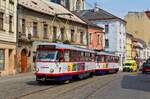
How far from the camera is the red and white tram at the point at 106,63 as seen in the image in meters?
49.6

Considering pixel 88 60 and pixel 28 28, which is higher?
pixel 28 28

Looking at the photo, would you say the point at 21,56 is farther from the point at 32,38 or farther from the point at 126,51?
the point at 126,51

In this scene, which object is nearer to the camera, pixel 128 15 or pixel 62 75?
pixel 62 75

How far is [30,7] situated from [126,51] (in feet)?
179

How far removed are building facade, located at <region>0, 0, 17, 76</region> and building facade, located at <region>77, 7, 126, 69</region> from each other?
43.4 metres

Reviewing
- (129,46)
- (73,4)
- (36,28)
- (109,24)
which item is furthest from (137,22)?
(36,28)

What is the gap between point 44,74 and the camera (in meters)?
29.2

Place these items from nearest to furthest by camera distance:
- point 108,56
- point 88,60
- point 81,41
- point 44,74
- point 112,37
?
point 44,74 → point 88,60 → point 108,56 → point 81,41 → point 112,37

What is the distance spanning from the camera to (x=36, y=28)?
171 ft

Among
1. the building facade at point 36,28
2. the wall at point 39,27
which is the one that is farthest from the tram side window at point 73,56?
the wall at point 39,27

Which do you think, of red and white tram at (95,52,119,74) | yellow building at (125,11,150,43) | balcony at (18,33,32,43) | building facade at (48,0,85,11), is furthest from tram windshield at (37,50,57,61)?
yellow building at (125,11,150,43)

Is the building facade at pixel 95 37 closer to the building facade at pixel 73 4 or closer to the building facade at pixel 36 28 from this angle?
the building facade at pixel 36 28

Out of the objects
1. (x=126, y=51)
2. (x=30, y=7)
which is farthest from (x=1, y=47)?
(x=126, y=51)

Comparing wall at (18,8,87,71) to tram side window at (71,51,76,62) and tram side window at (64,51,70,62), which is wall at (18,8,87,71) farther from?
tram side window at (64,51,70,62)
